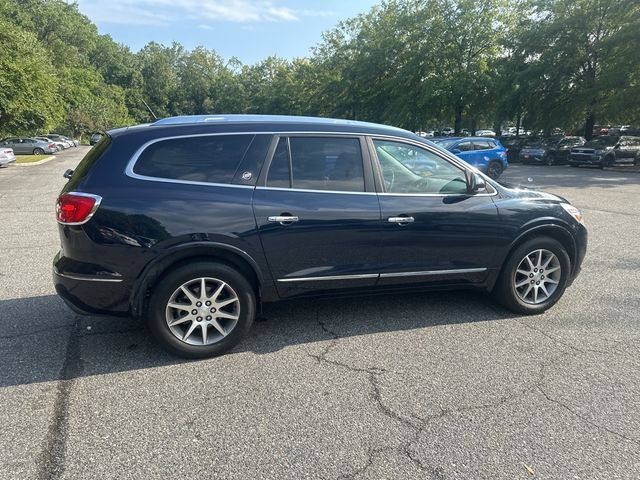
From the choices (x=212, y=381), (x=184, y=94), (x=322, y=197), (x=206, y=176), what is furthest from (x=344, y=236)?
(x=184, y=94)

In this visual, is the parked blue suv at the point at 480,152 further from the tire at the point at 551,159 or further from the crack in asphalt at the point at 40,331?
the crack in asphalt at the point at 40,331

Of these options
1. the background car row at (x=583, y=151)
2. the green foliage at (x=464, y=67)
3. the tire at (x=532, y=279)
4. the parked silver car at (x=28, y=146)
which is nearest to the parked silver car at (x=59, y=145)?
the parked silver car at (x=28, y=146)

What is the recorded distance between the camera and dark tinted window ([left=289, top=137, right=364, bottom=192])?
146 inches

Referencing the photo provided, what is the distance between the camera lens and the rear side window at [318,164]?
366 centimetres

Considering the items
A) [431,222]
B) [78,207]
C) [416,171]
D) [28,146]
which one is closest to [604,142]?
[416,171]

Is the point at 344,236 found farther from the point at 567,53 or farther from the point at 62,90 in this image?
the point at 62,90

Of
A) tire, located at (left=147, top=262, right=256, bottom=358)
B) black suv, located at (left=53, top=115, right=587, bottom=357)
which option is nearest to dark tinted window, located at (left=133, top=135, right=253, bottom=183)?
black suv, located at (left=53, top=115, right=587, bottom=357)

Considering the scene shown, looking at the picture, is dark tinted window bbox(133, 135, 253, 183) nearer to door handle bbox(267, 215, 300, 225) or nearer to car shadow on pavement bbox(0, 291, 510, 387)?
door handle bbox(267, 215, 300, 225)

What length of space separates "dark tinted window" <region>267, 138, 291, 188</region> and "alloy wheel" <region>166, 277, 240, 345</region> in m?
0.90

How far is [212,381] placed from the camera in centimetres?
322

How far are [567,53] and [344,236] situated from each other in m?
28.9

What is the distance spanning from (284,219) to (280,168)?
1.43 ft

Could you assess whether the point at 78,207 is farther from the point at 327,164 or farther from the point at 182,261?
the point at 327,164

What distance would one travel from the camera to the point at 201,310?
351 cm
